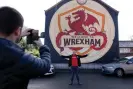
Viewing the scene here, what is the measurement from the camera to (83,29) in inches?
986

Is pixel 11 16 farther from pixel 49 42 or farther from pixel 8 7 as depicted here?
pixel 49 42

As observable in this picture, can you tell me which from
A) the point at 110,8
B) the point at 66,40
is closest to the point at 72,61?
the point at 66,40

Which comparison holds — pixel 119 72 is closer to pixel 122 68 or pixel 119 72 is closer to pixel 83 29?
pixel 122 68

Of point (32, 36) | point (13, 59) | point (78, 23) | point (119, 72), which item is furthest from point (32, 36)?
point (78, 23)

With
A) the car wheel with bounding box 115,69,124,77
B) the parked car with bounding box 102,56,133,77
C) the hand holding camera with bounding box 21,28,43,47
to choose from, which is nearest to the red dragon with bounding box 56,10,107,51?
the parked car with bounding box 102,56,133,77

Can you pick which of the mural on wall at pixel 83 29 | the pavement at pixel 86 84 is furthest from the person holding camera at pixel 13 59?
the mural on wall at pixel 83 29

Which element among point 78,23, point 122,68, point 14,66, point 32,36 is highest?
point 78,23

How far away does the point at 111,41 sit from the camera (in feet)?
83.1

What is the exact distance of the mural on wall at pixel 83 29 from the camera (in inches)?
982

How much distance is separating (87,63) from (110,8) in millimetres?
5067

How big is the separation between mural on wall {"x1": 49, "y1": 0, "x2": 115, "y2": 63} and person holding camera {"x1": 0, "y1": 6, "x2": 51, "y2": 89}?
2281 centimetres

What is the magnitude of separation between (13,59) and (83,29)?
23240mm

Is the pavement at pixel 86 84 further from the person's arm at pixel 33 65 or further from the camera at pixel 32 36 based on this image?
the person's arm at pixel 33 65

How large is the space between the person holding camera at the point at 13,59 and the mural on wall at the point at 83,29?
2281 centimetres
